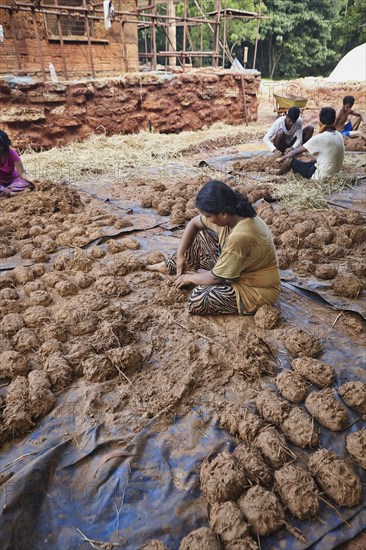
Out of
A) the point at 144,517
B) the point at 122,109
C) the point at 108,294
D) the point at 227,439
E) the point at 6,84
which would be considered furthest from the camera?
the point at 122,109

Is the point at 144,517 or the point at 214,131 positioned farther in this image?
the point at 214,131

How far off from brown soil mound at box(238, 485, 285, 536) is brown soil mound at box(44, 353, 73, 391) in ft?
3.90

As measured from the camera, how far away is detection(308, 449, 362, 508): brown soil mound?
1.64 metres

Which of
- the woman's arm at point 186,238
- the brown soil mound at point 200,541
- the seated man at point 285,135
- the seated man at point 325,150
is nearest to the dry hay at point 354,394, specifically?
the brown soil mound at point 200,541

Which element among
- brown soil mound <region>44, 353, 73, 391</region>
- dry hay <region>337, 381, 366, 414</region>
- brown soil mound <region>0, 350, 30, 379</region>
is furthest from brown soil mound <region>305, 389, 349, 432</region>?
brown soil mound <region>0, 350, 30, 379</region>

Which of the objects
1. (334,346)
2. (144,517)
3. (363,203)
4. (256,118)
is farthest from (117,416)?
(256,118)

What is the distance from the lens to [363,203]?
496 centimetres

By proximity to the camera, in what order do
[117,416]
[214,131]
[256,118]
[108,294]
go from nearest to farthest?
[117,416] < [108,294] < [214,131] < [256,118]

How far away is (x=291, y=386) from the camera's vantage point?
7.18 ft

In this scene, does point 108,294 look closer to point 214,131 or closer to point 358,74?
point 214,131

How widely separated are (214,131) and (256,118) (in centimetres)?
259

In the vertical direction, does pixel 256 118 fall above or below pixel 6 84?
below

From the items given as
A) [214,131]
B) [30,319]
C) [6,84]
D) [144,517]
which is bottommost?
[144,517]

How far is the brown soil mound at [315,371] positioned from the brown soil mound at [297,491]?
631mm
